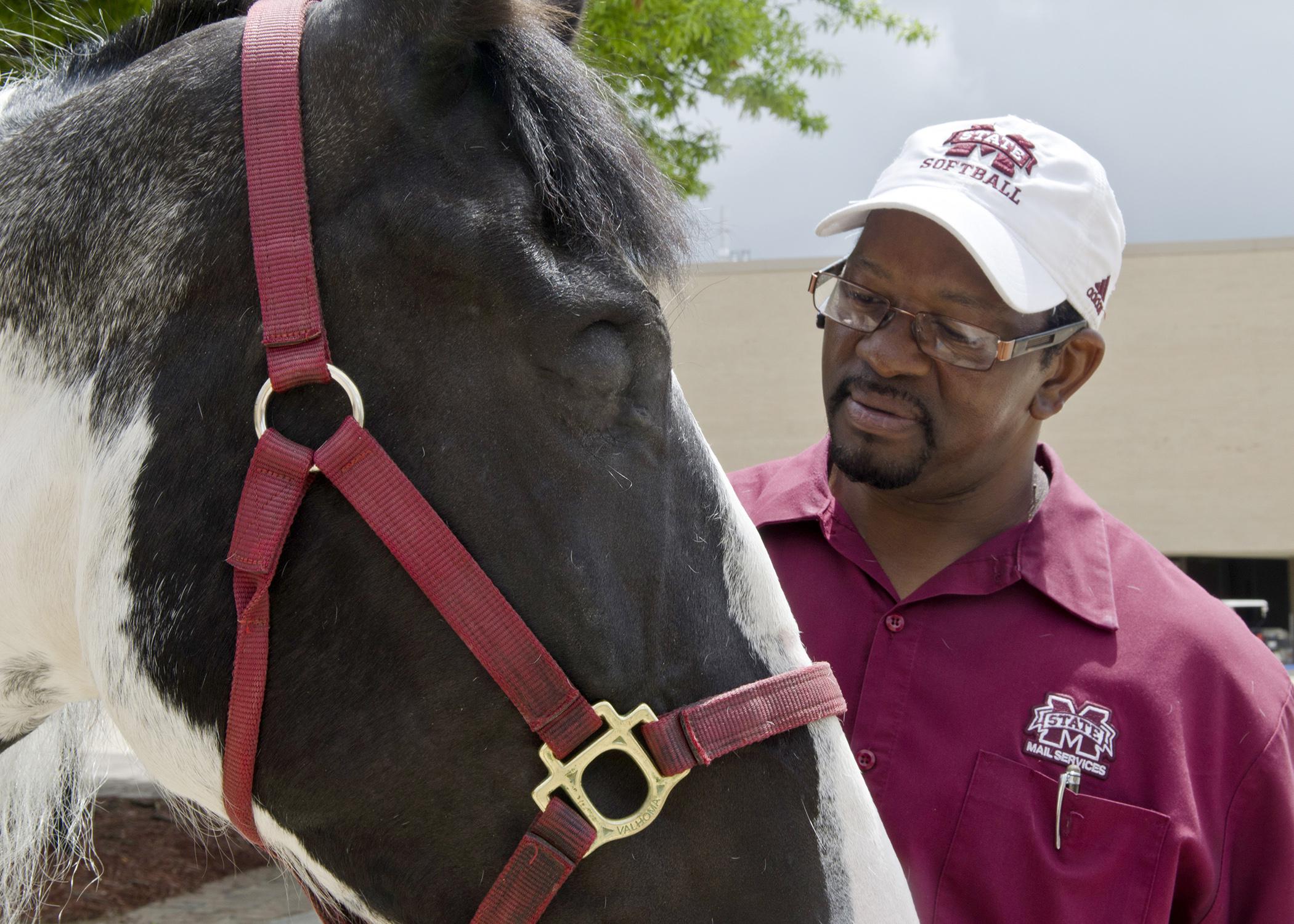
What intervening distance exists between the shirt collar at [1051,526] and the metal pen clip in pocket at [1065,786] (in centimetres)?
27

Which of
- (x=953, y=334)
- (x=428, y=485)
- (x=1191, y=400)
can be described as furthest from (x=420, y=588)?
(x=1191, y=400)

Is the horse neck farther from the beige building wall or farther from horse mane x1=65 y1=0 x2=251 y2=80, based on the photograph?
the beige building wall

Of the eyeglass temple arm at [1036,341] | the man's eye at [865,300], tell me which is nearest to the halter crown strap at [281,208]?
the man's eye at [865,300]

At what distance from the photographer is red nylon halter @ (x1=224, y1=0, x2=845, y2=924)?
1356 millimetres

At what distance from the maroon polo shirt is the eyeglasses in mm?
359

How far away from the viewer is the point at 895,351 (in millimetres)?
2041

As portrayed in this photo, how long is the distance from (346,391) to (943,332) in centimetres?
117

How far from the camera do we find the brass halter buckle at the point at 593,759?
1.36 m

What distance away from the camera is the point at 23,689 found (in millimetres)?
1711

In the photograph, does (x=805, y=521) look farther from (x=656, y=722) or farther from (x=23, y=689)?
(x=23, y=689)

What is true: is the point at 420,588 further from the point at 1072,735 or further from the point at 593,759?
the point at 1072,735

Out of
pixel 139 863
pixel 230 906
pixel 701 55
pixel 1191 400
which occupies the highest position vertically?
pixel 701 55

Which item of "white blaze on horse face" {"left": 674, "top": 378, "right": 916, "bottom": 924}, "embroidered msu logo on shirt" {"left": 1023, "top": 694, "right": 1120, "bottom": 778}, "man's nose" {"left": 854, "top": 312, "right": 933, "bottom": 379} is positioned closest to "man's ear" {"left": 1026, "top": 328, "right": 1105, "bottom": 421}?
"man's nose" {"left": 854, "top": 312, "right": 933, "bottom": 379}

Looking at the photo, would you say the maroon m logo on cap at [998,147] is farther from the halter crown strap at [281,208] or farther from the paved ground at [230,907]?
the paved ground at [230,907]
